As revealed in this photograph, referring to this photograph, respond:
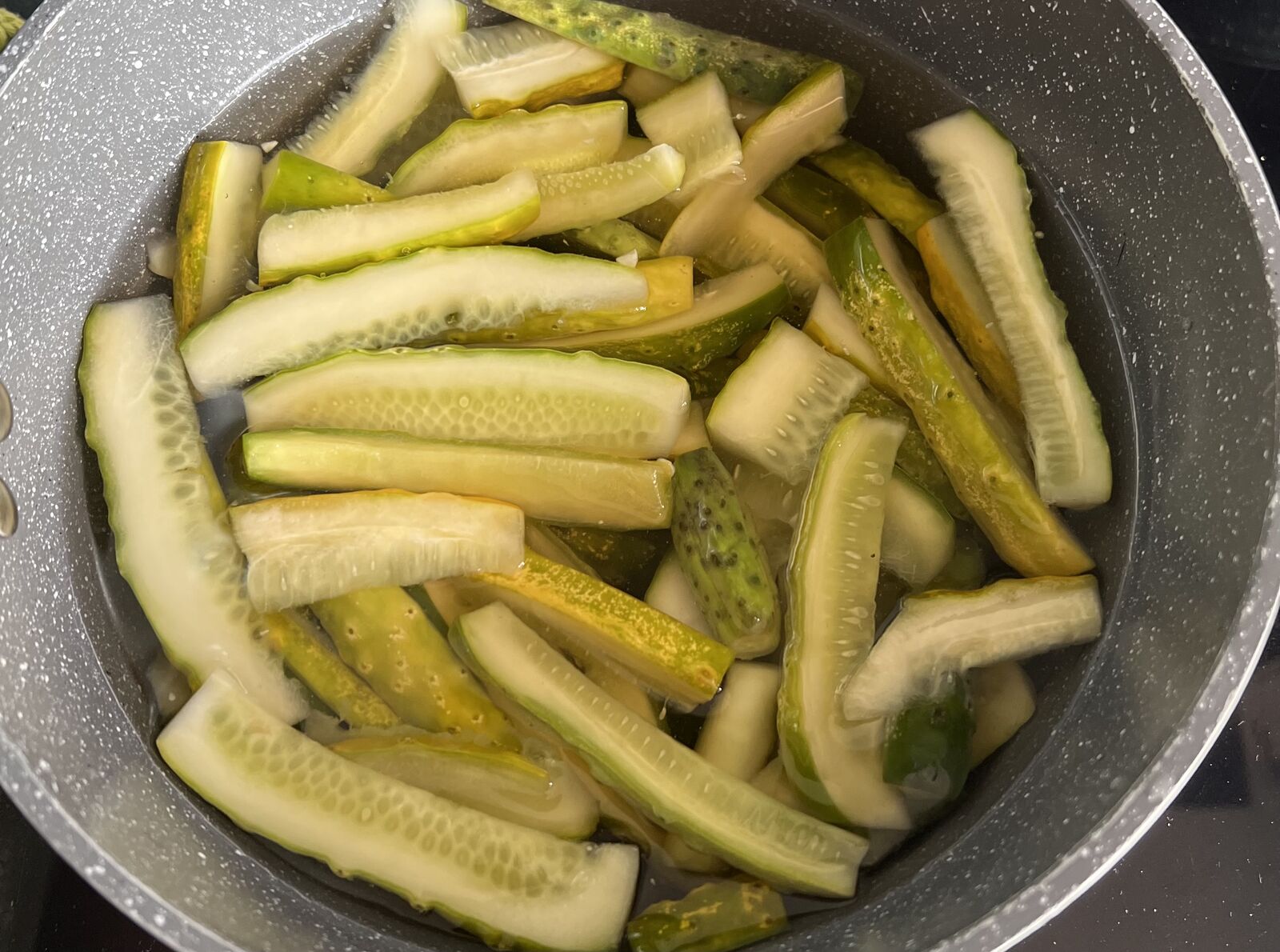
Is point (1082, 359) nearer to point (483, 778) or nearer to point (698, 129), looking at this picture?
point (698, 129)

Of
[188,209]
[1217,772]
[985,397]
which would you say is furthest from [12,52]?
[1217,772]

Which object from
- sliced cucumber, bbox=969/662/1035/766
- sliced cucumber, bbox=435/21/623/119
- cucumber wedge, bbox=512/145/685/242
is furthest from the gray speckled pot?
cucumber wedge, bbox=512/145/685/242

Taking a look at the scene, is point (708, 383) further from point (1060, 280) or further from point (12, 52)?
point (12, 52)

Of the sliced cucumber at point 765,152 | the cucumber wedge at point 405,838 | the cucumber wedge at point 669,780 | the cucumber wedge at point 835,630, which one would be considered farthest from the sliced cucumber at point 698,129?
the cucumber wedge at point 405,838

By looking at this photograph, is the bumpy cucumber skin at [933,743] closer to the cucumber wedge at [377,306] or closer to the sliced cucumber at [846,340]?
the sliced cucumber at [846,340]

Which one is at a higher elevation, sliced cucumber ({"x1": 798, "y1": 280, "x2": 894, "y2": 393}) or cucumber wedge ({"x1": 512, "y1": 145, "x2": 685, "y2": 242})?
cucumber wedge ({"x1": 512, "y1": 145, "x2": 685, "y2": 242})

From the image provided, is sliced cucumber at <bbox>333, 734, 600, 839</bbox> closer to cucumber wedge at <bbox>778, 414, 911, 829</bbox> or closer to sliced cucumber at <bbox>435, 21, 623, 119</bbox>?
cucumber wedge at <bbox>778, 414, 911, 829</bbox>
